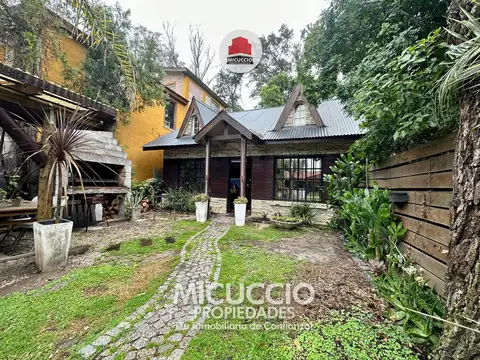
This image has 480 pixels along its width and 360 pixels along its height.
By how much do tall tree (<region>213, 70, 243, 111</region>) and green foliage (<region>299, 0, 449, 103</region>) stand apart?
18.0 meters

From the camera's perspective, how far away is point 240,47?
9.77 metres

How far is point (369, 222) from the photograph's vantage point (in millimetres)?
3127

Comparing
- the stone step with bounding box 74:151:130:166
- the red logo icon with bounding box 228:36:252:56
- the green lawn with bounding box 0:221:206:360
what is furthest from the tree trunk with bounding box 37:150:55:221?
the red logo icon with bounding box 228:36:252:56

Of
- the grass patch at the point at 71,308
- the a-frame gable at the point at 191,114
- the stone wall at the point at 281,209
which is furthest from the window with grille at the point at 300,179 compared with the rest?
the grass patch at the point at 71,308

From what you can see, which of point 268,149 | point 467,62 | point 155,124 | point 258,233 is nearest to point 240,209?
point 258,233

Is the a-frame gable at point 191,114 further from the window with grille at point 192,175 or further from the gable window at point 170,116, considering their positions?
the gable window at point 170,116

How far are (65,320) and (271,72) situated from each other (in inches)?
919

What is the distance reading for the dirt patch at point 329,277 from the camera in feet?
7.44

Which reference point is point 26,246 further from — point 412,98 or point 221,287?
point 412,98

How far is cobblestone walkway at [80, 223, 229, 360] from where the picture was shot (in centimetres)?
164

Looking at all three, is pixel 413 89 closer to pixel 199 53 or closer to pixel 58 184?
pixel 58 184

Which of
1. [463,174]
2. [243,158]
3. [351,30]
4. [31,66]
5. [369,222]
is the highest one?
[31,66]

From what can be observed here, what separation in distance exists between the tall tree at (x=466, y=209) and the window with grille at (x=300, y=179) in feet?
18.4

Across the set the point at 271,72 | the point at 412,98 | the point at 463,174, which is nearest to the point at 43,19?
the point at 412,98
